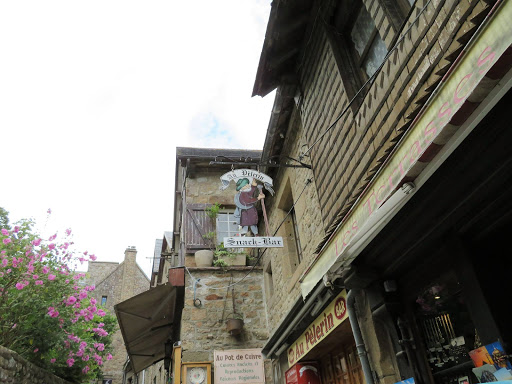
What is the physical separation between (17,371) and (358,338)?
564cm

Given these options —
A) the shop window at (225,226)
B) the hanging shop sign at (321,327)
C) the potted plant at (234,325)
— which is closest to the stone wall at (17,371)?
the potted plant at (234,325)

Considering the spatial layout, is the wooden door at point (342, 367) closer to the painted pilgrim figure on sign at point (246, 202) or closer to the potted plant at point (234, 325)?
the painted pilgrim figure on sign at point (246, 202)

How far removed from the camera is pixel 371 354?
3580 mm

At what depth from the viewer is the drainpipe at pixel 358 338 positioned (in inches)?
135

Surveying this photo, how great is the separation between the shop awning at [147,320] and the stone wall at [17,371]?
1626 millimetres

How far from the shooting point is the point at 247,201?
6.50 m

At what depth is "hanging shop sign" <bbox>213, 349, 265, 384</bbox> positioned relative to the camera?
297 inches

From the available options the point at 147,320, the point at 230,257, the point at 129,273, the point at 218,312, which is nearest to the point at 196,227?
the point at 230,257

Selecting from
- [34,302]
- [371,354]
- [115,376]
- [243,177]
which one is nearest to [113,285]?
[115,376]

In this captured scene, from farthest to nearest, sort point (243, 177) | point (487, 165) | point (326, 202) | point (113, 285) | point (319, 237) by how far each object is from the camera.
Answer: point (113, 285)
point (243, 177)
point (319, 237)
point (326, 202)
point (487, 165)

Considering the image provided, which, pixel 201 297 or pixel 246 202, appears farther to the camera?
pixel 201 297

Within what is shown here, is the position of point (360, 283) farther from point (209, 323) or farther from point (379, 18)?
point (209, 323)

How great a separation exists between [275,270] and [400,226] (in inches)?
192

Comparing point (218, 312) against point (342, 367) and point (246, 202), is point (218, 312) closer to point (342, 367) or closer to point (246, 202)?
point (246, 202)
